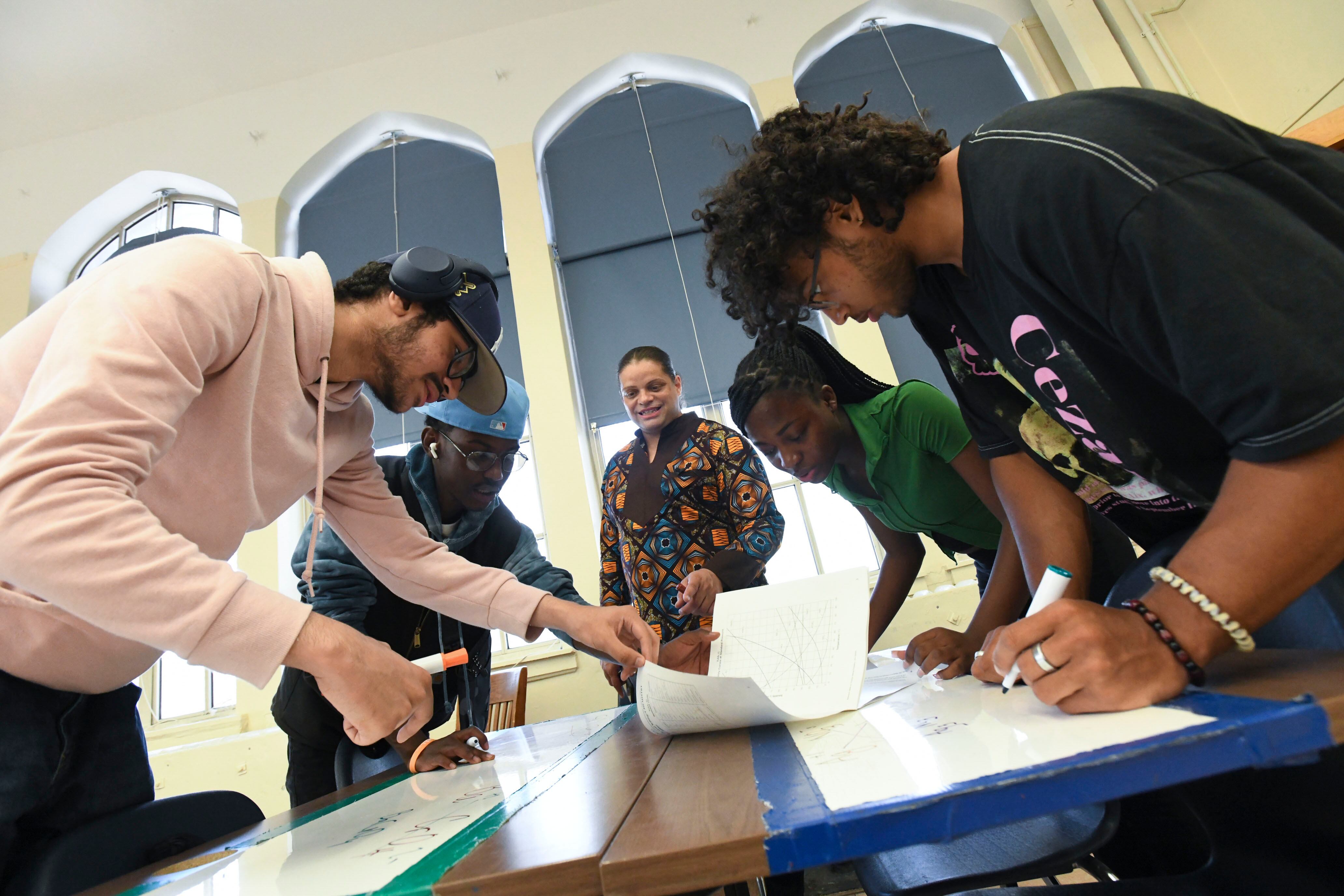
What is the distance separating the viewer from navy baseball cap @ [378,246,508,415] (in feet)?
3.87

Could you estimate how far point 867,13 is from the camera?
177 inches

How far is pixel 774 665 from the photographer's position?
97 centimetres

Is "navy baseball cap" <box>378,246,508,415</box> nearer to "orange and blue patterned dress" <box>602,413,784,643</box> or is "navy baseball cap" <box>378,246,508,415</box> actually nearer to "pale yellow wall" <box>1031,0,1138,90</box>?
"orange and blue patterned dress" <box>602,413,784,643</box>

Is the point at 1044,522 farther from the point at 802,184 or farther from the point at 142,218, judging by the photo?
the point at 142,218

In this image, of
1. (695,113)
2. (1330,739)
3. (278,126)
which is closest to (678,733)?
(1330,739)

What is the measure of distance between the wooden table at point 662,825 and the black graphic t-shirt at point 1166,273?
6.7 inches

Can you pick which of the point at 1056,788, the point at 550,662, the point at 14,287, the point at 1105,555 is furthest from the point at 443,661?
the point at 14,287

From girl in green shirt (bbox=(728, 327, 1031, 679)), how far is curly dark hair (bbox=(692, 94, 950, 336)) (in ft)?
1.07

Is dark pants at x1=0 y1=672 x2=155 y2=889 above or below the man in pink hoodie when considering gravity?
below

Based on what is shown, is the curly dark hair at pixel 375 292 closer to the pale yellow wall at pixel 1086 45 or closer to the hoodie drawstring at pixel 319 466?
the hoodie drawstring at pixel 319 466

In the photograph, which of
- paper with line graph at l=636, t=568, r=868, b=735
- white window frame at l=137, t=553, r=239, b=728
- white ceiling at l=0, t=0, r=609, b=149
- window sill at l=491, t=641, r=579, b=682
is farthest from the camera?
white ceiling at l=0, t=0, r=609, b=149

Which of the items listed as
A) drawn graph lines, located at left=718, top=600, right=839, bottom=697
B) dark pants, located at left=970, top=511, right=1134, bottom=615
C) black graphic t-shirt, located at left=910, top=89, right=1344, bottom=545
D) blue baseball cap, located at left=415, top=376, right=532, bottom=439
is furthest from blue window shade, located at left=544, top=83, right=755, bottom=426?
black graphic t-shirt, located at left=910, top=89, right=1344, bottom=545

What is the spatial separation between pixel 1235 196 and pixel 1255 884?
24.5 inches

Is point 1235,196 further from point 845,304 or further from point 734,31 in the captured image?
point 734,31
